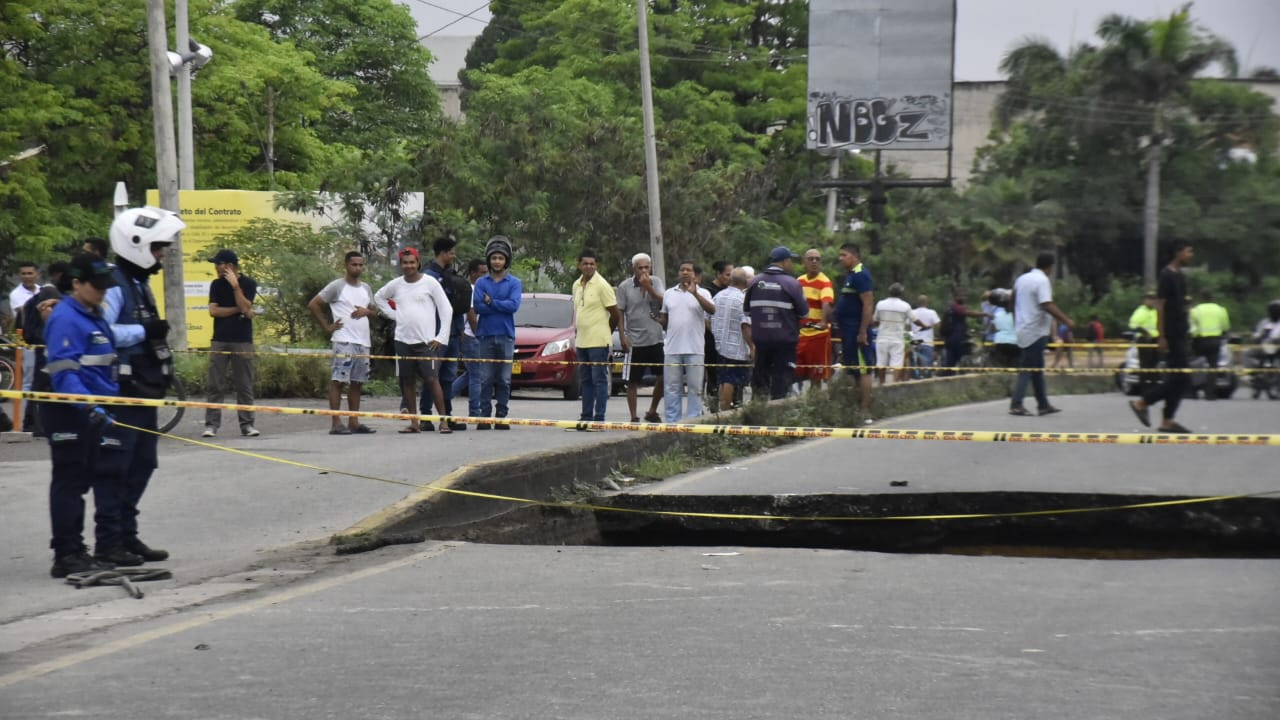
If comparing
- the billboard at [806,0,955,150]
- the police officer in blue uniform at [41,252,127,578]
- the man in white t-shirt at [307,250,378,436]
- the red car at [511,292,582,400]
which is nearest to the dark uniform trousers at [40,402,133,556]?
the police officer in blue uniform at [41,252,127,578]

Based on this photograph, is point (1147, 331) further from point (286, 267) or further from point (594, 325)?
point (286, 267)

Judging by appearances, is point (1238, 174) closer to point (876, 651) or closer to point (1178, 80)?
point (1178, 80)

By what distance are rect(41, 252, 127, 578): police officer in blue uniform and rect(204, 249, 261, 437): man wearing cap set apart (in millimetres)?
6408

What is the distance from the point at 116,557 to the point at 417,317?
6.74m

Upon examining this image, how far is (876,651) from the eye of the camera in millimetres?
5762

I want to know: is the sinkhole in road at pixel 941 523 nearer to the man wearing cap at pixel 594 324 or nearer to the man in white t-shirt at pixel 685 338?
the man wearing cap at pixel 594 324

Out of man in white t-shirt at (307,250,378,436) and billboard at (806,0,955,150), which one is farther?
billboard at (806,0,955,150)

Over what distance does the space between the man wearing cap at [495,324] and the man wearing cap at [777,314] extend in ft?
7.08

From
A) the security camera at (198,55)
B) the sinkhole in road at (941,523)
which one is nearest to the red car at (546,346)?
the security camera at (198,55)

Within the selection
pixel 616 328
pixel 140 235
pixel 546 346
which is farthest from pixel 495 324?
pixel 546 346

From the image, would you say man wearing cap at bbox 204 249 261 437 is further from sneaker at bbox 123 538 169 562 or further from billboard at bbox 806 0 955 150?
billboard at bbox 806 0 955 150

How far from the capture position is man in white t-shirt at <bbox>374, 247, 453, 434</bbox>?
47.1 feet

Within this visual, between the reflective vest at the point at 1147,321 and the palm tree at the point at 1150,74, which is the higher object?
the palm tree at the point at 1150,74

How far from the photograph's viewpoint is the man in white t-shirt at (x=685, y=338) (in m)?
15.2
